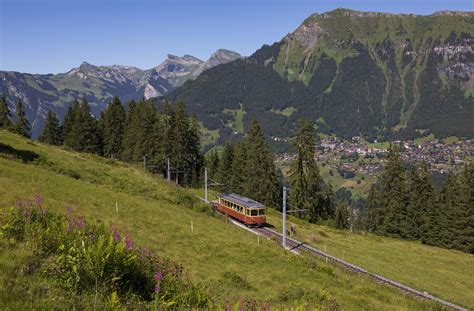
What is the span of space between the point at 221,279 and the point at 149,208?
47.5 ft

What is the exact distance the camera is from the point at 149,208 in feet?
102

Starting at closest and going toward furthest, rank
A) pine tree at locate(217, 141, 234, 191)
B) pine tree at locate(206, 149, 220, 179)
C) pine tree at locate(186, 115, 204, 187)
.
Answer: pine tree at locate(186, 115, 204, 187) < pine tree at locate(217, 141, 234, 191) < pine tree at locate(206, 149, 220, 179)

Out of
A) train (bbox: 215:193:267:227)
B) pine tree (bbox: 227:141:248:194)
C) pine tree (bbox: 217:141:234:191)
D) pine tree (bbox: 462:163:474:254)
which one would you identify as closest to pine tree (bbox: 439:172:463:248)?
pine tree (bbox: 462:163:474:254)

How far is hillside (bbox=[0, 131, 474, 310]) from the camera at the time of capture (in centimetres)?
1612

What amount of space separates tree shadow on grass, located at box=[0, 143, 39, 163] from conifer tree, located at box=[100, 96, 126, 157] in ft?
153

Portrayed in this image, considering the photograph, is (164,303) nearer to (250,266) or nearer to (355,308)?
(355,308)

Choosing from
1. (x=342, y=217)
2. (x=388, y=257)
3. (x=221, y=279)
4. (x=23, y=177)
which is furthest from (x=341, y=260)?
(x=342, y=217)

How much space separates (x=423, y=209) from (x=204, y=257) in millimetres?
65007

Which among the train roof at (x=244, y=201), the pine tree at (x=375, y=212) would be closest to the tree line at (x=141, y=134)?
the train roof at (x=244, y=201)

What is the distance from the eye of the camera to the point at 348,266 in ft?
125

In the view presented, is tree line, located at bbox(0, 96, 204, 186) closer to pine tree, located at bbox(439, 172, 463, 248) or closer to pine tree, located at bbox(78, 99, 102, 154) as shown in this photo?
pine tree, located at bbox(78, 99, 102, 154)

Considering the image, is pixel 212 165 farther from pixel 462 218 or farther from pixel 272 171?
pixel 462 218

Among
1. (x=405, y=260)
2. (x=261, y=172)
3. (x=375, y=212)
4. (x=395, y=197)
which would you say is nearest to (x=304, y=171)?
(x=261, y=172)

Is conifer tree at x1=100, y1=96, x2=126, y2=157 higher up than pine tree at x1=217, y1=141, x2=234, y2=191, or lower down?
higher up
